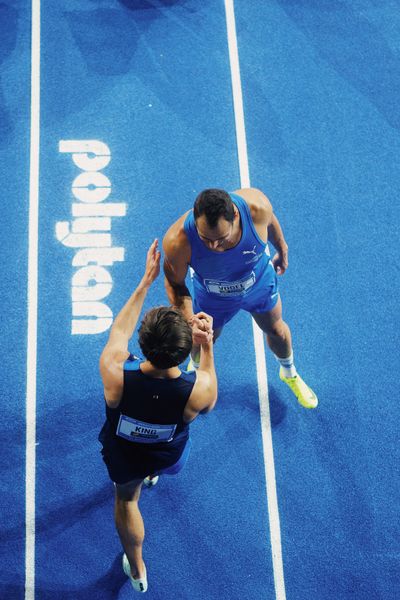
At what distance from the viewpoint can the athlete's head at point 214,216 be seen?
4.48 m

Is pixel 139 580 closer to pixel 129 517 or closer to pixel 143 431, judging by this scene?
pixel 129 517

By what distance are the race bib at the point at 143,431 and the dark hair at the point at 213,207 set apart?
4.14 feet

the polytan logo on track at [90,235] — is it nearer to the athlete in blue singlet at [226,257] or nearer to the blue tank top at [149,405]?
the athlete in blue singlet at [226,257]

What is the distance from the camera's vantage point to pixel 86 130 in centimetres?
736

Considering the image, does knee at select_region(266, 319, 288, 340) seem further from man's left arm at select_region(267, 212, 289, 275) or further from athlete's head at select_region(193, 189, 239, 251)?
athlete's head at select_region(193, 189, 239, 251)

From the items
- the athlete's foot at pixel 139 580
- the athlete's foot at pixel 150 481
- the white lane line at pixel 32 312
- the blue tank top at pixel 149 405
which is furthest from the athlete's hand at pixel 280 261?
the athlete's foot at pixel 139 580

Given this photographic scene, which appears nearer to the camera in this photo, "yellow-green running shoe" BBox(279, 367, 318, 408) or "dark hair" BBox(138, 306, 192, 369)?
"dark hair" BBox(138, 306, 192, 369)

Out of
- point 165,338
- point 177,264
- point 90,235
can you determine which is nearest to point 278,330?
point 177,264

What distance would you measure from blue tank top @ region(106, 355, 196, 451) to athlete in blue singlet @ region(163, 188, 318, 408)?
50 cm

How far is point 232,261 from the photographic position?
4.95 metres

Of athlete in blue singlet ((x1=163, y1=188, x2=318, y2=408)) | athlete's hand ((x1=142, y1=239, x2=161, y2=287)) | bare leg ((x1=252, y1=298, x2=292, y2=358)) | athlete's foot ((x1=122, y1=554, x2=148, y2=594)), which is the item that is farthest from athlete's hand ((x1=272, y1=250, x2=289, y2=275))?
athlete's foot ((x1=122, y1=554, x2=148, y2=594))

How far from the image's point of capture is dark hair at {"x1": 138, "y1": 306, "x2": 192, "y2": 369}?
155 inches

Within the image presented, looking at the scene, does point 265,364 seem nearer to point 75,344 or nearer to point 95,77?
point 75,344

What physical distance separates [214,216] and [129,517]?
2.03 meters
